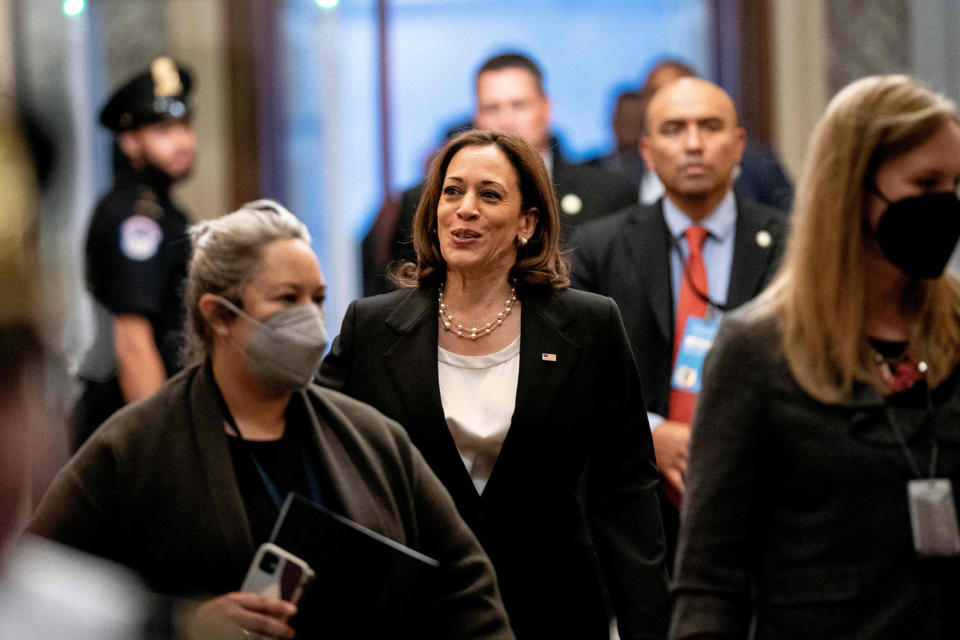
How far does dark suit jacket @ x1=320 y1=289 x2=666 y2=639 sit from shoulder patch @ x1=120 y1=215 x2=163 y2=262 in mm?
1384

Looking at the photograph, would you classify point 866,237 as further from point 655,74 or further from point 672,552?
point 655,74

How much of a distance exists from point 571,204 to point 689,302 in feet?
2.64

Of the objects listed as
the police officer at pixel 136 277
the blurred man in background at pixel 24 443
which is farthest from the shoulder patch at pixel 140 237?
the blurred man in background at pixel 24 443

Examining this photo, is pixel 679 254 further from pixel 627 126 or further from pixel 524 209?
pixel 627 126

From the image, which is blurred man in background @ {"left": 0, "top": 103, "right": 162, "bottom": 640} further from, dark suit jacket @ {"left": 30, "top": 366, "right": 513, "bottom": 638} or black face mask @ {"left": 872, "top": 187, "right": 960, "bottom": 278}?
black face mask @ {"left": 872, "top": 187, "right": 960, "bottom": 278}

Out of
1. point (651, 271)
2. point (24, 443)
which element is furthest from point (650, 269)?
point (24, 443)

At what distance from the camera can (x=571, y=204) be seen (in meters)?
4.36

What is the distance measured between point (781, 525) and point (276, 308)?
1027 mm

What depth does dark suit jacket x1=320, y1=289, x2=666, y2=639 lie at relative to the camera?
3.04 m

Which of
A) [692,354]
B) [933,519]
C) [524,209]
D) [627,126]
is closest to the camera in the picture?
[933,519]

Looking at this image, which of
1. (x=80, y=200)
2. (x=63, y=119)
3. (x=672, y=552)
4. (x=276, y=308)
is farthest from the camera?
(x=80, y=200)

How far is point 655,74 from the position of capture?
18.1 ft

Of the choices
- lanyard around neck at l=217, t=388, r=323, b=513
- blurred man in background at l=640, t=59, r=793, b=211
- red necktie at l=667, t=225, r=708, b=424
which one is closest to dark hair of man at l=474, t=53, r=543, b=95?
→ blurred man in background at l=640, t=59, r=793, b=211

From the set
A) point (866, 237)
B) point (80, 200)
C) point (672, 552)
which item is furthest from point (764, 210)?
point (80, 200)
